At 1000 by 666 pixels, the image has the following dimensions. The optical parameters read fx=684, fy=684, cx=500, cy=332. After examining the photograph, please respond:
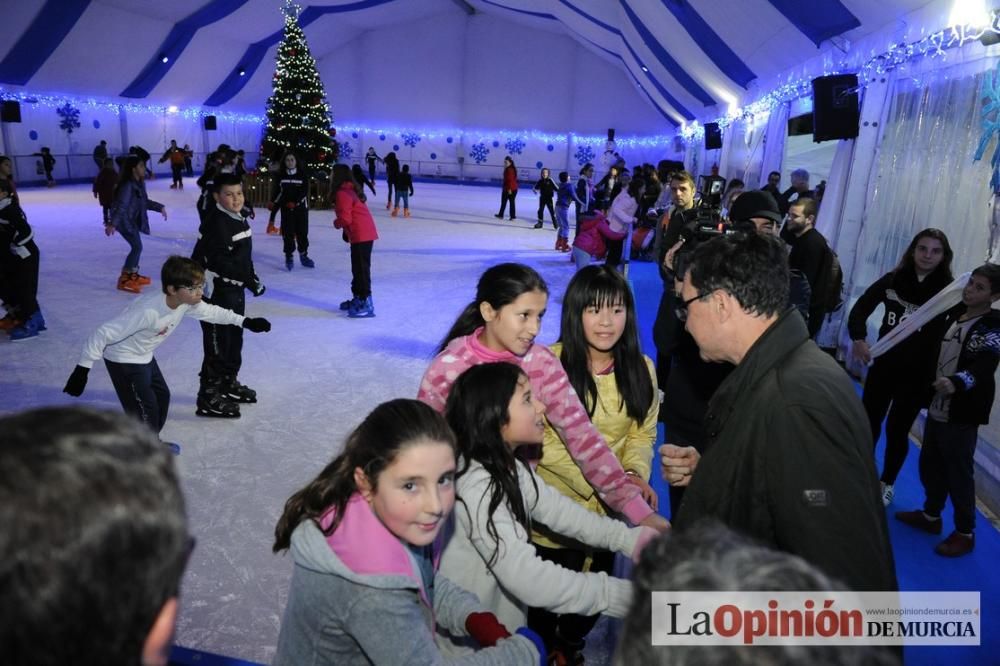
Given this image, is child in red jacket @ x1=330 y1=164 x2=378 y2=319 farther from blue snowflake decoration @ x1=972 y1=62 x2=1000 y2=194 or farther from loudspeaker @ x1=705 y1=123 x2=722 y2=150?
loudspeaker @ x1=705 y1=123 x2=722 y2=150

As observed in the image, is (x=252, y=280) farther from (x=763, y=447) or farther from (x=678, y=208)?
A: (x=763, y=447)

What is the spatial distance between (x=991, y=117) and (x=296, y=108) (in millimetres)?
15598

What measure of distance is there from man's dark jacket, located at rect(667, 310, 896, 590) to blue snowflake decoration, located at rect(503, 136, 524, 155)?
100 ft

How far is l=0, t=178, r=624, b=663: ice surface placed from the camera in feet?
9.46

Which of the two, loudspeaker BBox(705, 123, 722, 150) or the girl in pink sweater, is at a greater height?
loudspeaker BBox(705, 123, 722, 150)

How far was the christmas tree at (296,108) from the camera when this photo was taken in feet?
55.1

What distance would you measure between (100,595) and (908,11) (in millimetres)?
6536

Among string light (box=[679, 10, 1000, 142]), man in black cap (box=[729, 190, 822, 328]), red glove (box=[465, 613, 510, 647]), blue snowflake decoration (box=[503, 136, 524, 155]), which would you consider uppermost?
blue snowflake decoration (box=[503, 136, 524, 155])

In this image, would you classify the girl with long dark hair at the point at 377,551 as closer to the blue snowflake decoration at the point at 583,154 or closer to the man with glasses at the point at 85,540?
the man with glasses at the point at 85,540

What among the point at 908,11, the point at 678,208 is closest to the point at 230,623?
the point at 678,208

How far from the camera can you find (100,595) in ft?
1.82

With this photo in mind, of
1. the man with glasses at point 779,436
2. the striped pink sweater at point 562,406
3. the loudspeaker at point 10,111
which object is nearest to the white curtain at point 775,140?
the striped pink sweater at point 562,406

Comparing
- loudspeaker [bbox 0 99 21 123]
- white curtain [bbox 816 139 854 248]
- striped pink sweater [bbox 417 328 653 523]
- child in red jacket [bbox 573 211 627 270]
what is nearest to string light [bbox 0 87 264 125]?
loudspeaker [bbox 0 99 21 123]

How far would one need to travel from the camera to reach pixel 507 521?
5.53 feet
